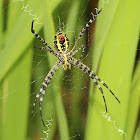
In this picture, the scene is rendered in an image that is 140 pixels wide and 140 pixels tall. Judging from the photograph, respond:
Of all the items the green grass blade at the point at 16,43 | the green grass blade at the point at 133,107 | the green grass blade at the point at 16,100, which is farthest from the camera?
the green grass blade at the point at 133,107

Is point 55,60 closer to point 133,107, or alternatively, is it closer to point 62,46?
point 62,46

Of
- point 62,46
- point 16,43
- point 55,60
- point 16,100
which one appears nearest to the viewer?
point 16,43

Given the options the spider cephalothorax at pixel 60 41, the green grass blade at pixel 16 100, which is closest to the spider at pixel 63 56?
the spider cephalothorax at pixel 60 41

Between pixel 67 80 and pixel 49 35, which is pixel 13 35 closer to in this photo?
pixel 49 35

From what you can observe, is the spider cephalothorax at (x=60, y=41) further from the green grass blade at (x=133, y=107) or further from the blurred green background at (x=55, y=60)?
the green grass blade at (x=133, y=107)

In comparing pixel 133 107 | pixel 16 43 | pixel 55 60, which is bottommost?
pixel 133 107

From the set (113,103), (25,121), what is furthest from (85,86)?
(25,121)

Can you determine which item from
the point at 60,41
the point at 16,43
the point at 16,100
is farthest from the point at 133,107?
the point at 16,43

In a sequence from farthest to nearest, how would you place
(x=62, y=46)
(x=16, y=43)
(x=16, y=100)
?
(x=62, y=46), (x=16, y=100), (x=16, y=43)
